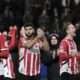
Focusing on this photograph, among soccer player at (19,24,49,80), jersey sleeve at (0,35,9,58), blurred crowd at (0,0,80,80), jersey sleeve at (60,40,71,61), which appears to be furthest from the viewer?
blurred crowd at (0,0,80,80)

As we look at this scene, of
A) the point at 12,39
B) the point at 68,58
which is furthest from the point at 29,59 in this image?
the point at 68,58

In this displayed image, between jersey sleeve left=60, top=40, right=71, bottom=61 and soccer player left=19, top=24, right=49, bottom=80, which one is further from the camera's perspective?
soccer player left=19, top=24, right=49, bottom=80

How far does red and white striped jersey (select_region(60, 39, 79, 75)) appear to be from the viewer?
459 inches

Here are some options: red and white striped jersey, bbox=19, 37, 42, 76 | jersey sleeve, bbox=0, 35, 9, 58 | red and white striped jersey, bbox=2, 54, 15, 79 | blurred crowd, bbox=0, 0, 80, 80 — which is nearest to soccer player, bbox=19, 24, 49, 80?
red and white striped jersey, bbox=19, 37, 42, 76

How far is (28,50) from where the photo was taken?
12.4m

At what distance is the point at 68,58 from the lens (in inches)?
456

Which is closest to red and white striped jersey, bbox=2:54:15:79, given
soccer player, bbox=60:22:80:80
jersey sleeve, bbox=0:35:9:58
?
jersey sleeve, bbox=0:35:9:58

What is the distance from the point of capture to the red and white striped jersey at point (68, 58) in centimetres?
1165

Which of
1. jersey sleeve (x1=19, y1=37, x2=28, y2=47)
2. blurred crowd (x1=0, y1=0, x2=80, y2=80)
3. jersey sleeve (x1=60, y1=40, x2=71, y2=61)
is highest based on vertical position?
blurred crowd (x1=0, y1=0, x2=80, y2=80)

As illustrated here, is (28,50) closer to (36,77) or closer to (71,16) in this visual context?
(36,77)

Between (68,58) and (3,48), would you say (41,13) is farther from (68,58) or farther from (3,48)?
(68,58)

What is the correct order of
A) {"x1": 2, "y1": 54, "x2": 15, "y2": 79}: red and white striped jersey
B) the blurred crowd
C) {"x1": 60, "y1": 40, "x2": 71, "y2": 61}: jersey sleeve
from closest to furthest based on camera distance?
{"x1": 60, "y1": 40, "x2": 71, "y2": 61}: jersey sleeve, {"x1": 2, "y1": 54, "x2": 15, "y2": 79}: red and white striped jersey, the blurred crowd

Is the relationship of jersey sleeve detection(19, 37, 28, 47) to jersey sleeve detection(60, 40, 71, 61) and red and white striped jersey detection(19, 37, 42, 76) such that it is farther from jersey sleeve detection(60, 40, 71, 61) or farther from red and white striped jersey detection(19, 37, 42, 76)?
jersey sleeve detection(60, 40, 71, 61)

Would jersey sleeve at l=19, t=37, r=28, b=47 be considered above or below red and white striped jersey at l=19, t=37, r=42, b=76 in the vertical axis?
above
